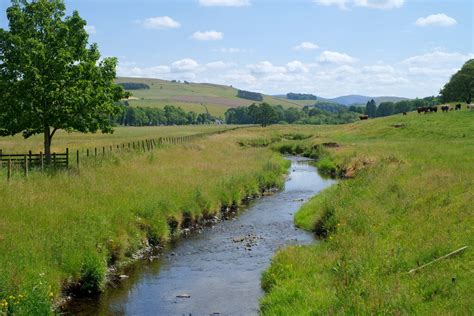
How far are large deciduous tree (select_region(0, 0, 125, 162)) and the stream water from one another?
1218 centimetres

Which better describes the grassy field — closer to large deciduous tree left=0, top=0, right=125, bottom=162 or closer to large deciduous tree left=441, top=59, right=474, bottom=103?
large deciduous tree left=0, top=0, right=125, bottom=162

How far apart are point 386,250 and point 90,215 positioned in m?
12.4

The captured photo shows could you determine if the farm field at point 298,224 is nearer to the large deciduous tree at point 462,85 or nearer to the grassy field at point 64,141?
the grassy field at point 64,141

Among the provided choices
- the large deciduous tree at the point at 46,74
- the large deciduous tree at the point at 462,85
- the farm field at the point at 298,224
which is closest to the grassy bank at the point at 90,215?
the farm field at the point at 298,224

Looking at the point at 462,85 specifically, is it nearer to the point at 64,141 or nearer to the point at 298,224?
the point at 64,141

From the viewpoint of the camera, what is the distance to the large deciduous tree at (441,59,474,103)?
102938 millimetres

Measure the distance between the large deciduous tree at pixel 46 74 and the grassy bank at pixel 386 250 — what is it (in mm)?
15691

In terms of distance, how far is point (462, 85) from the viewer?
104688mm

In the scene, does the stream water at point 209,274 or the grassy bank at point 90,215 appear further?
the stream water at point 209,274

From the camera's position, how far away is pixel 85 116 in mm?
33031

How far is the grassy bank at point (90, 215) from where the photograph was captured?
15953 mm

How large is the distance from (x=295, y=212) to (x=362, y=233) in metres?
11.5

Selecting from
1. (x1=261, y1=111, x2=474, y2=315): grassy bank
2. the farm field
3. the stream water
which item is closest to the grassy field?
the farm field

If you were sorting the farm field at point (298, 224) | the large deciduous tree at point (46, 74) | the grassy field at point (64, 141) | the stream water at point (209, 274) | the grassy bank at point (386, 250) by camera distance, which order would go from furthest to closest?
1. the grassy field at point (64, 141)
2. the large deciduous tree at point (46, 74)
3. the stream water at point (209, 274)
4. the farm field at point (298, 224)
5. the grassy bank at point (386, 250)
